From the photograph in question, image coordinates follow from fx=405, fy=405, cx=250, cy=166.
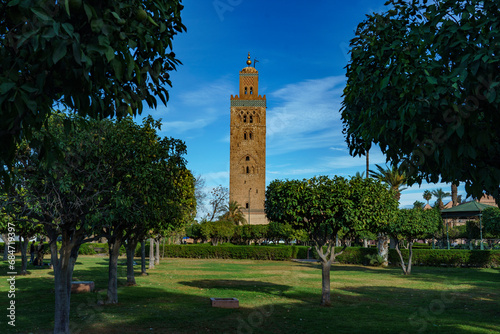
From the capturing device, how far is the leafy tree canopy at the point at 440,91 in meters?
5.88

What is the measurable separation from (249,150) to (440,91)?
9235cm

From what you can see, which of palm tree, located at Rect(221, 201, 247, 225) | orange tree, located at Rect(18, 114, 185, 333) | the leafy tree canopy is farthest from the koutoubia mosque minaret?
the leafy tree canopy

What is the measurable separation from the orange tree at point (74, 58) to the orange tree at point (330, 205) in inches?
528

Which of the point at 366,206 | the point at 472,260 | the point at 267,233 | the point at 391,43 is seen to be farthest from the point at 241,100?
the point at 391,43

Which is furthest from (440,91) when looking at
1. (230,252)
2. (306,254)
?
(230,252)

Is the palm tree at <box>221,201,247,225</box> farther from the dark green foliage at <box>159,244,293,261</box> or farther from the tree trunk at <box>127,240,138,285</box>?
the tree trunk at <box>127,240,138,285</box>

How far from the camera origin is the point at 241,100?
101250 millimetres

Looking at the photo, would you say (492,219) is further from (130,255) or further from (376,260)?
(130,255)

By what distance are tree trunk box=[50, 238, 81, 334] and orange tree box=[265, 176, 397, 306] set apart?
9007 mm

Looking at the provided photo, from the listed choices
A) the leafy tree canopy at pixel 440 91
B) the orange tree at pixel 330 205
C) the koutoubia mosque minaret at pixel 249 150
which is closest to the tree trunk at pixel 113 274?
the orange tree at pixel 330 205

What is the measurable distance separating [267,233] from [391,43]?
61935mm

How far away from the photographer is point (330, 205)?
17.6m

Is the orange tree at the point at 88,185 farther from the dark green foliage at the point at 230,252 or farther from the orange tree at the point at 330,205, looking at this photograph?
the dark green foliage at the point at 230,252

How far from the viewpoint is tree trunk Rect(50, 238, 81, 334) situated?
37.4ft
